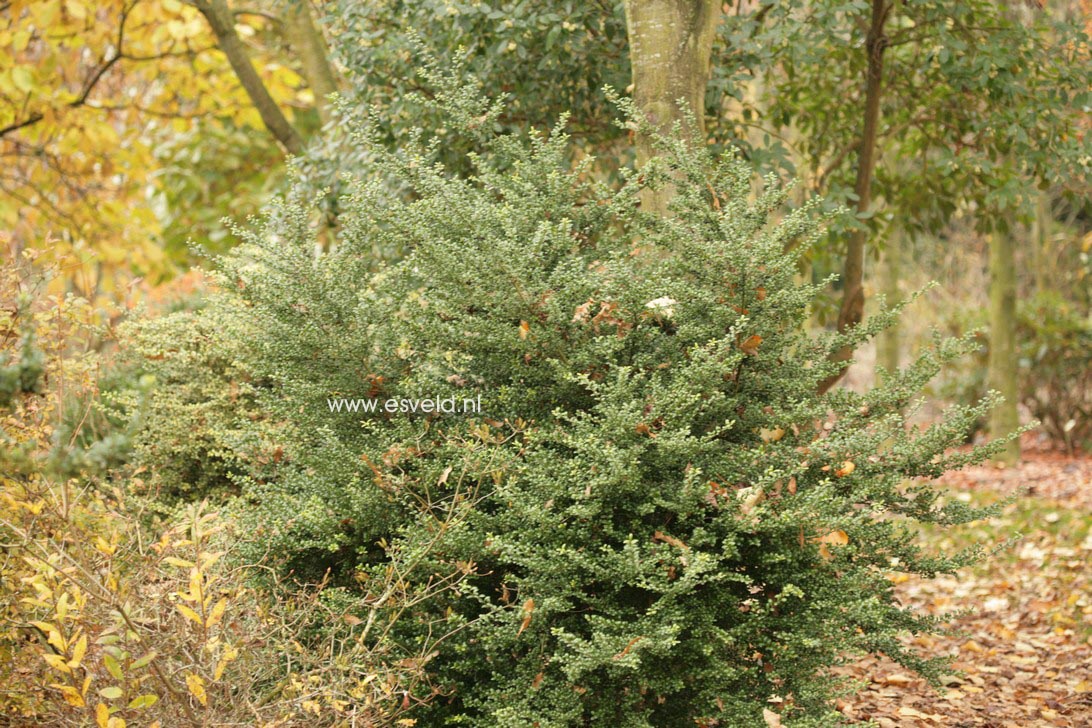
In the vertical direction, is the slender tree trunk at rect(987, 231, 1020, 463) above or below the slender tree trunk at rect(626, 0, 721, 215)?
below

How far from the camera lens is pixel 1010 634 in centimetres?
608

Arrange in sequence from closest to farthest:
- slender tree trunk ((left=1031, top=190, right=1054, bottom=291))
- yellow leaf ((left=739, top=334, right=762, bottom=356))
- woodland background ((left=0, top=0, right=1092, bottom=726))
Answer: woodland background ((left=0, top=0, right=1092, bottom=726)) → yellow leaf ((left=739, top=334, right=762, bottom=356)) → slender tree trunk ((left=1031, top=190, right=1054, bottom=291))

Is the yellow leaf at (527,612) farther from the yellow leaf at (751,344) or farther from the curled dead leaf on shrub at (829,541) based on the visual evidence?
the yellow leaf at (751,344)

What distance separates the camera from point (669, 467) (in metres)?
3.61

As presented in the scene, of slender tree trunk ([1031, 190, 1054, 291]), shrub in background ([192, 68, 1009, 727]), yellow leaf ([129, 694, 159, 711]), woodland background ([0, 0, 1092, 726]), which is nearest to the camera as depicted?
yellow leaf ([129, 694, 159, 711])

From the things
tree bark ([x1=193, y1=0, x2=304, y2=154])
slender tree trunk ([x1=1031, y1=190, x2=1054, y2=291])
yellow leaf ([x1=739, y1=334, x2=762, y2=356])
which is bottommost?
yellow leaf ([x1=739, y1=334, x2=762, y2=356])

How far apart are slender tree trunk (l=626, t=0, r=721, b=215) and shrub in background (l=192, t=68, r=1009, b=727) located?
593 millimetres

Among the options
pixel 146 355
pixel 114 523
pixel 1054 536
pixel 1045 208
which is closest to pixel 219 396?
pixel 146 355

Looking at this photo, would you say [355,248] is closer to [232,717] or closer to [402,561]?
[402,561]

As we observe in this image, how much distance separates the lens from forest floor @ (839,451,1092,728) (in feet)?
15.2

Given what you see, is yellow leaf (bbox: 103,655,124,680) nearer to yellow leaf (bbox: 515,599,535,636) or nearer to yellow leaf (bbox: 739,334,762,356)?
yellow leaf (bbox: 515,599,535,636)

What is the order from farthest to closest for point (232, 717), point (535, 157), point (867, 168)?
point (867, 168) → point (535, 157) → point (232, 717)

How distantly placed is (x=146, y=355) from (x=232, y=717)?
124 inches

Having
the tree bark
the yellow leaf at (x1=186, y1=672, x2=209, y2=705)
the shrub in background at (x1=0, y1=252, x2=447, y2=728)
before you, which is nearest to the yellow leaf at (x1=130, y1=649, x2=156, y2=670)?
the shrub in background at (x1=0, y1=252, x2=447, y2=728)
